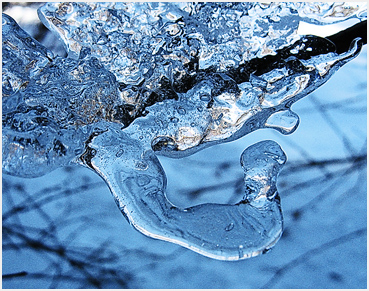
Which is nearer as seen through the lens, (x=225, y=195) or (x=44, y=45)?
(x=225, y=195)

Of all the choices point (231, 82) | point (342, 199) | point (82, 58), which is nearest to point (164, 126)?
point (231, 82)

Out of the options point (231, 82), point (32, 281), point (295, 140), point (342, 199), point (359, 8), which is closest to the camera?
point (32, 281)

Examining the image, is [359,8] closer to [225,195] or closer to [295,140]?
[295,140]

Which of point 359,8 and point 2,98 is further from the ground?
point 2,98

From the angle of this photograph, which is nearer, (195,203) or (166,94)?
(195,203)
